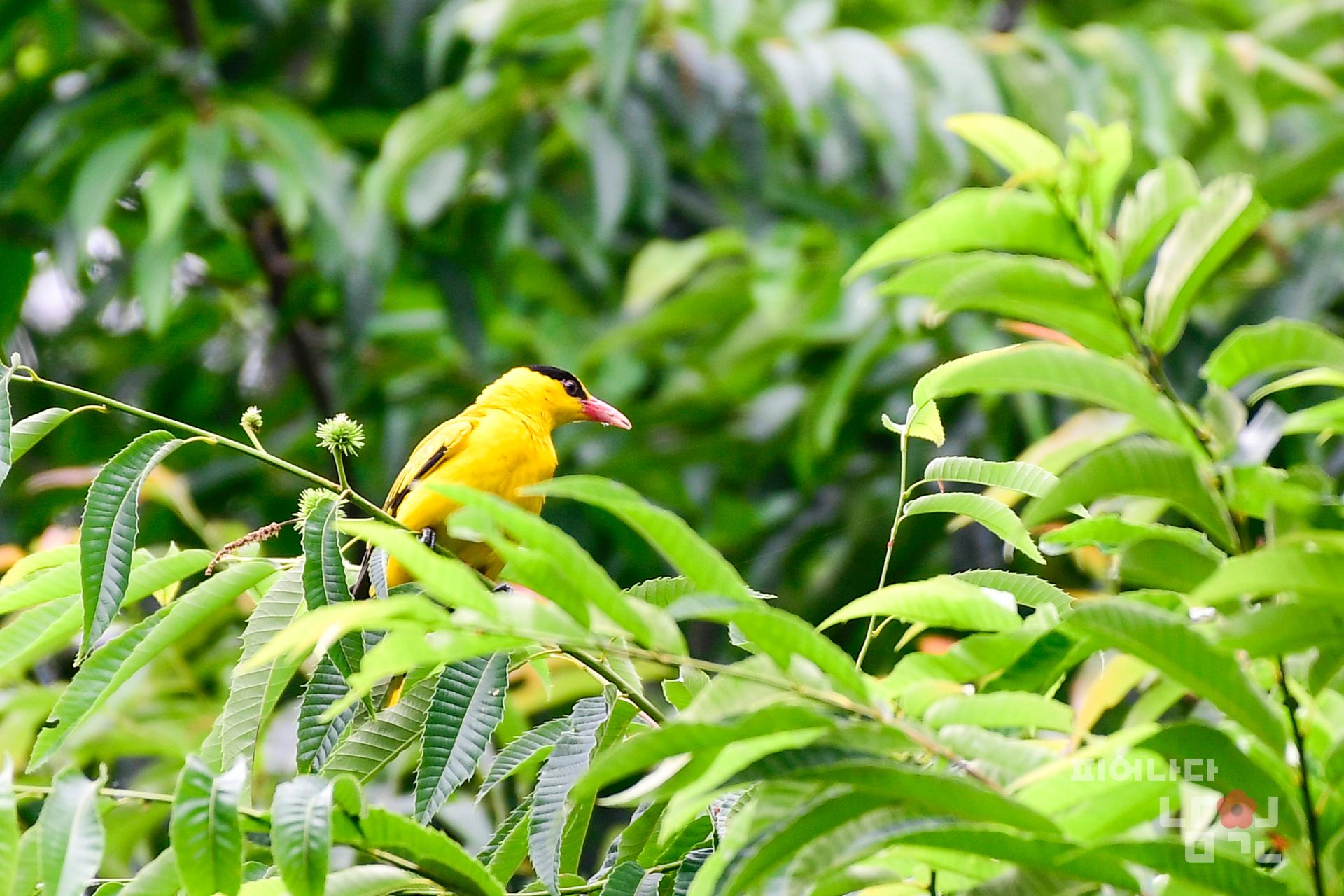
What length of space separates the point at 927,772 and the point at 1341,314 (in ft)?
15.8

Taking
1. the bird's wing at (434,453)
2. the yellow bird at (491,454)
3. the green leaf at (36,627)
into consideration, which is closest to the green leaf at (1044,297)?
the green leaf at (36,627)

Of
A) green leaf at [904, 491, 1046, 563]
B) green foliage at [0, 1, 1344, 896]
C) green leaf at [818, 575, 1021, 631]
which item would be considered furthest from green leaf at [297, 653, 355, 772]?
green leaf at [904, 491, 1046, 563]

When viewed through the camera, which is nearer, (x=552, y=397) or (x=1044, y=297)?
(x=1044, y=297)

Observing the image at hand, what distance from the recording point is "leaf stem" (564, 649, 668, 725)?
5.54 feet

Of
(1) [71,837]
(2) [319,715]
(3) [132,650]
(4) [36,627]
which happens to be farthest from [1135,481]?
(4) [36,627]

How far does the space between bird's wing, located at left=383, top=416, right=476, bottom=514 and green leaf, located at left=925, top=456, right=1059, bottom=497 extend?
197cm

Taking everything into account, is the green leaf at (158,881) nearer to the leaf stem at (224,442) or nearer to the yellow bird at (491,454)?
the leaf stem at (224,442)

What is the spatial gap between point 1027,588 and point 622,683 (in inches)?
20.1

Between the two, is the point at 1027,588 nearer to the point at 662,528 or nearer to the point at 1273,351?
the point at 1273,351

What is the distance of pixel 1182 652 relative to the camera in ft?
3.92

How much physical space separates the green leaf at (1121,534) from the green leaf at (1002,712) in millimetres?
196

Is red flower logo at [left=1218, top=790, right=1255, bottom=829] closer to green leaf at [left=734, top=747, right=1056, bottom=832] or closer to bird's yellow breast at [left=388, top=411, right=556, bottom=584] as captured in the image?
green leaf at [left=734, top=747, right=1056, bottom=832]

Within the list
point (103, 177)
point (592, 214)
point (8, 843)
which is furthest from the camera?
point (592, 214)

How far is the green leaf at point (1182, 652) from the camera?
1187 millimetres
